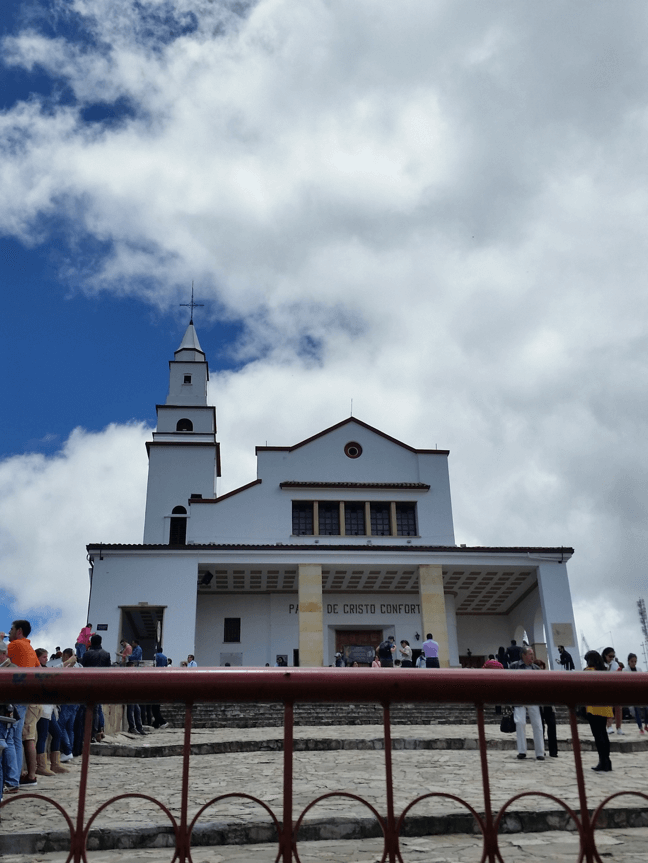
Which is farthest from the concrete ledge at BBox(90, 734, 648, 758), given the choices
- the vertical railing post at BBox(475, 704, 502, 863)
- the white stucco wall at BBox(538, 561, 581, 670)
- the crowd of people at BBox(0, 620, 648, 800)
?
the white stucco wall at BBox(538, 561, 581, 670)

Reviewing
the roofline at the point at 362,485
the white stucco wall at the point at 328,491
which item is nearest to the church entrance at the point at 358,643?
the white stucco wall at the point at 328,491

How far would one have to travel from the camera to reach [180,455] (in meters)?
32.3

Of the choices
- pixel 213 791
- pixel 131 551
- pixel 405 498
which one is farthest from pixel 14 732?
pixel 405 498

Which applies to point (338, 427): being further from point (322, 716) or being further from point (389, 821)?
point (389, 821)

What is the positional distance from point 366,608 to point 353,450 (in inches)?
256

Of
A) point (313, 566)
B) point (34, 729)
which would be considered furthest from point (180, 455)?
point (34, 729)

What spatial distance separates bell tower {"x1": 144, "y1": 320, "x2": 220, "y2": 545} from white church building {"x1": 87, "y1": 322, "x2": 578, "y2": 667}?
0.06 m

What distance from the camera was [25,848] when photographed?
4.71 metres

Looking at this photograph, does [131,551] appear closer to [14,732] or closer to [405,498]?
[405,498]

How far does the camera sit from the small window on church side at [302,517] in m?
29.5

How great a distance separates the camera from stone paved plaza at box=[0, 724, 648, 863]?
13.4 ft

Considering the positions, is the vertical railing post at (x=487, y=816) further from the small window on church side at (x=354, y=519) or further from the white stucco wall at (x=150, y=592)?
the small window on church side at (x=354, y=519)

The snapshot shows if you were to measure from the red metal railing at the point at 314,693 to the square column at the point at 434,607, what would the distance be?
74.4 ft

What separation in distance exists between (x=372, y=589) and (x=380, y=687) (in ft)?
90.3
